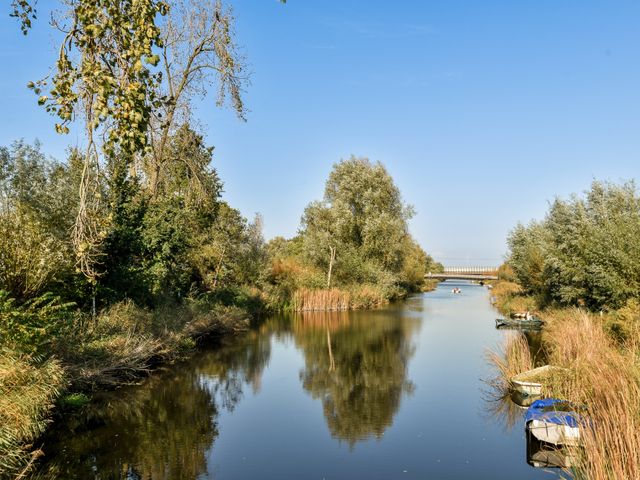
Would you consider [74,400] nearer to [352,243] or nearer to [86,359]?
[86,359]

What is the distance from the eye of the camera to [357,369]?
1988 cm

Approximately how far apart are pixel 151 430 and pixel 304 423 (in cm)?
373

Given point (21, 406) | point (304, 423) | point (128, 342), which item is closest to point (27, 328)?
point (21, 406)

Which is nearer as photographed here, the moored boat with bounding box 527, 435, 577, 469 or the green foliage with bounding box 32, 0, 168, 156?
the green foliage with bounding box 32, 0, 168, 156

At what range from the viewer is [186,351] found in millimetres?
21484

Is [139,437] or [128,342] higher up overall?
[128,342]

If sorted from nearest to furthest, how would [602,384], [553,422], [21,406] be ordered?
[602,384] → [21,406] → [553,422]

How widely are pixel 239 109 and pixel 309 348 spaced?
37.5ft

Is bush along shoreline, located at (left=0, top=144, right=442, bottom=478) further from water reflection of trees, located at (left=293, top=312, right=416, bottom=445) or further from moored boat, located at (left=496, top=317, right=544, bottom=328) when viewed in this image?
moored boat, located at (left=496, top=317, right=544, bottom=328)

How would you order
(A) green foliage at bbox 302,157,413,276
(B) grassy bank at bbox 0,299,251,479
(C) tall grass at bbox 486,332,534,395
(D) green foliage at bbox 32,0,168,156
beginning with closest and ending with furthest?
(D) green foliage at bbox 32,0,168,156 < (B) grassy bank at bbox 0,299,251,479 < (C) tall grass at bbox 486,332,534,395 < (A) green foliage at bbox 302,157,413,276

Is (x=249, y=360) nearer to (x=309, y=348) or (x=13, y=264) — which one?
(x=309, y=348)

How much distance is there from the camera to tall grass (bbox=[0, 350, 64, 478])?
9.12m

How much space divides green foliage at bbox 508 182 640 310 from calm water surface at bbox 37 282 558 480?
5314 mm

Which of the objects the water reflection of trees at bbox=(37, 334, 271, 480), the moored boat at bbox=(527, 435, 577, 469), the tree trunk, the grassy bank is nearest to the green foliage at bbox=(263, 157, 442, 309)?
the tree trunk
